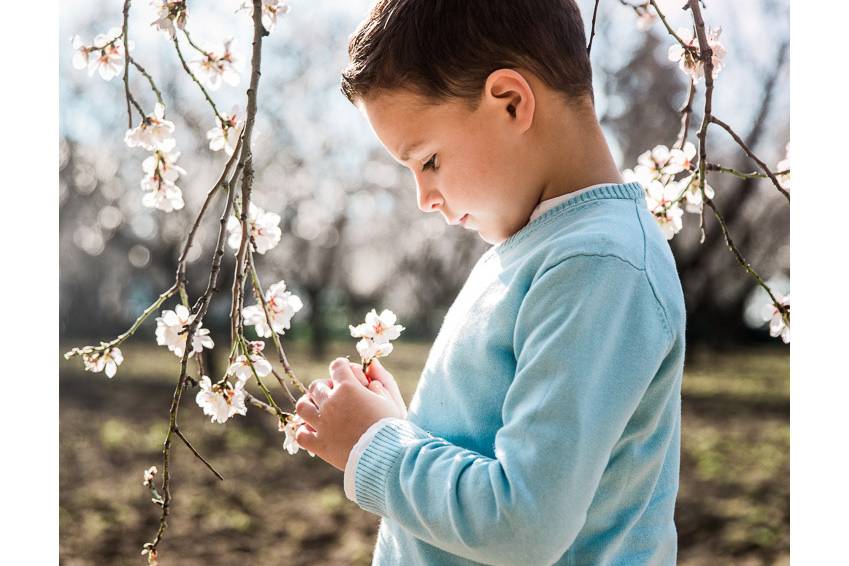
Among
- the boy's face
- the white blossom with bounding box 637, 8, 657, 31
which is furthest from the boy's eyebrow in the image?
the white blossom with bounding box 637, 8, 657, 31

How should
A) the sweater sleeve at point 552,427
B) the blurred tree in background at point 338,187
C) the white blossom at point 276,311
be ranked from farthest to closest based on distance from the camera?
the blurred tree in background at point 338,187
the white blossom at point 276,311
the sweater sleeve at point 552,427

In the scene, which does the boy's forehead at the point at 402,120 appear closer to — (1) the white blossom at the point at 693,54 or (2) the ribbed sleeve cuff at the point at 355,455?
(2) the ribbed sleeve cuff at the point at 355,455

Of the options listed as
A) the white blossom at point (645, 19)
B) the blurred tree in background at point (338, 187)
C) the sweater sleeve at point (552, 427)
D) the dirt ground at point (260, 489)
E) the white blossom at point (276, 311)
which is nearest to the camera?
the sweater sleeve at point (552, 427)

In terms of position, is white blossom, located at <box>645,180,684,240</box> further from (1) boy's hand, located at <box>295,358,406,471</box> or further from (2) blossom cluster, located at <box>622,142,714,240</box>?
(1) boy's hand, located at <box>295,358,406,471</box>

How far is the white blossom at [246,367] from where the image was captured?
731mm

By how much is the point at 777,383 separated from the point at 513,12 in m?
4.50

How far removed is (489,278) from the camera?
0.63m

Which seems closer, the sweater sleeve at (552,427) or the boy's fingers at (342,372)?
the sweater sleeve at (552,427)

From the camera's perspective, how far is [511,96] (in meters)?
0.58

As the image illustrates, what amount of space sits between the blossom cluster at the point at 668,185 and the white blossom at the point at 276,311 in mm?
341

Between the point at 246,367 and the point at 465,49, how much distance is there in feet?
1.09

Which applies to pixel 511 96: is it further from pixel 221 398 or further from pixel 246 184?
pixel 221 398

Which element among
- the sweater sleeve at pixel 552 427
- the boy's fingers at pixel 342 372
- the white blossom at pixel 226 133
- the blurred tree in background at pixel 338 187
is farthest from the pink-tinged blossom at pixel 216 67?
the blurred tree in background at pixel 338 187
